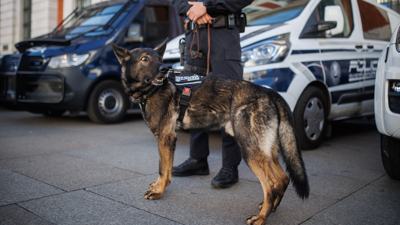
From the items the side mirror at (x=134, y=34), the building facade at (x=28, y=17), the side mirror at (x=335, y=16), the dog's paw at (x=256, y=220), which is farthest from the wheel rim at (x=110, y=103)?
the building facade at (x=28, y=17)

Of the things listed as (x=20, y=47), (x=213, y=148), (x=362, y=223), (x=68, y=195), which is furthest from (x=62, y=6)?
(x=362, y=223)

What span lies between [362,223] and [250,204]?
31.0 inches

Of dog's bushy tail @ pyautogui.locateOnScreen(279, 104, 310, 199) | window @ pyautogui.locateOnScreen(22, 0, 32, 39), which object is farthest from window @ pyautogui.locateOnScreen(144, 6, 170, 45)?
window @ pyautogui.locateOnScreen(22, 0, 32, 39)

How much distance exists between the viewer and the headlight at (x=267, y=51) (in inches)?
158

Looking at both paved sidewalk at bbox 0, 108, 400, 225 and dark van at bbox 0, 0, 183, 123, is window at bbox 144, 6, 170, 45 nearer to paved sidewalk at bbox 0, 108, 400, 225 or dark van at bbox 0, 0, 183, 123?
dark van at bbox 0, 0, 183, 123

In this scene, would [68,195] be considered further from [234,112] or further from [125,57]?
[234,112]

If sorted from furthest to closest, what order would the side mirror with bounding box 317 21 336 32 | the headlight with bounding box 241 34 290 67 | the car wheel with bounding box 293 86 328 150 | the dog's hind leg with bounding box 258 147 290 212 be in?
the side mirror with bounding box 317 21 336 32
the car wheel with bounding box 293 86 328 150
the headlight with bounding box 241 34 290 67
the dog's hind leg with bounding box 258 147 290 212

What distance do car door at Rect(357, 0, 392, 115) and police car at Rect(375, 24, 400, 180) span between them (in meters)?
2.12

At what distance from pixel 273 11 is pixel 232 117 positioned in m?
2.81

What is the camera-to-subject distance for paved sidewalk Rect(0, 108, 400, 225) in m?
2.29

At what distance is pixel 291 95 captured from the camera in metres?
4.02

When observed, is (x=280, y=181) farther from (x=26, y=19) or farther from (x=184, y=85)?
(x=26, y=19)

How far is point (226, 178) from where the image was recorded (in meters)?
2.99

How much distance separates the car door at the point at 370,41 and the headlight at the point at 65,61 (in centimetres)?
465
